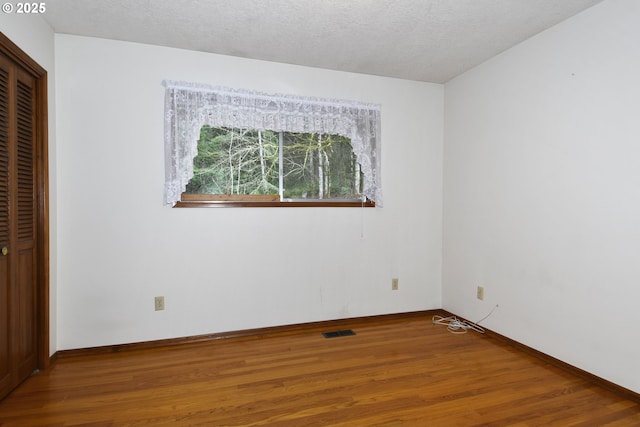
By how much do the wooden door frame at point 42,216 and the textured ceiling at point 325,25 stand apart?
573mm

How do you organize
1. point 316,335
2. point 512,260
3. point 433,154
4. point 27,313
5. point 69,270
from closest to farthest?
1. point 27,313
2. point 69,270
3. point 512,260
4. point 316,335
5. point 433,154

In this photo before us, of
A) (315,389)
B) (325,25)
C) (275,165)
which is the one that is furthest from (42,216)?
(325,25)

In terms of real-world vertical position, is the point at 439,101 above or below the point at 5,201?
above

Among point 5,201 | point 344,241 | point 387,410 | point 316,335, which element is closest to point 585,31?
point 344,241

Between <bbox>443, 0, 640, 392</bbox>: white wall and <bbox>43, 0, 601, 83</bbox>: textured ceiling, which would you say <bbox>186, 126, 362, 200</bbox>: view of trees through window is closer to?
<bbox>43, 0, 601, 83</bbox>: textured ceiling

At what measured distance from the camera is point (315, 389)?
208 cm

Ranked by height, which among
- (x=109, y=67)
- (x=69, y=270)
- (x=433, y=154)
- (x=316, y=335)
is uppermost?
(x=109, y=67)

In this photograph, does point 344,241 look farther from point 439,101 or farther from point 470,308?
point 439,101

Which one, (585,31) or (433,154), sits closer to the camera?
(585,31)

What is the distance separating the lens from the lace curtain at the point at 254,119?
8.80 feet

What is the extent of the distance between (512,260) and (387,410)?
5.44 ft

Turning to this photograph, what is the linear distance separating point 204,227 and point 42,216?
107 cm

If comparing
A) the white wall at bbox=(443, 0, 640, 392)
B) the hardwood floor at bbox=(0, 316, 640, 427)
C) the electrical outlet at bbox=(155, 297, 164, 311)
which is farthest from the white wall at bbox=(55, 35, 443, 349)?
the white wall at bbox=(443, 0, 640, 392)

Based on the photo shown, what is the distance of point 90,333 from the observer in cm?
256
